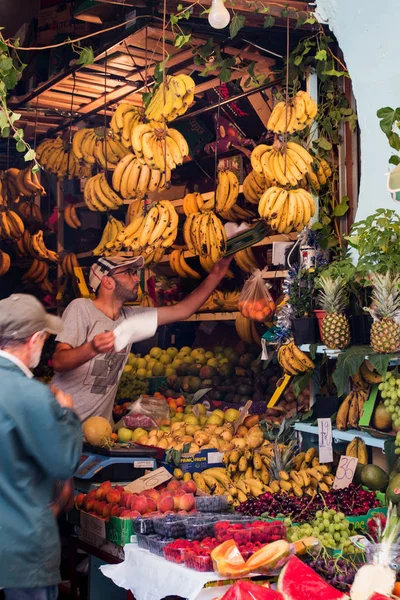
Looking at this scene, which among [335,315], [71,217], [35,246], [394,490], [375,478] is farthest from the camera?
[71,217]

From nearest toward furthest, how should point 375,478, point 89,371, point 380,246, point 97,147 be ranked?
point 380,246, point 375,478, point 89,371, point 97,147

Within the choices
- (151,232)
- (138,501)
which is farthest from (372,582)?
(151,232)

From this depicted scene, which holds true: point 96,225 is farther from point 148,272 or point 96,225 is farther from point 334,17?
point 334,17

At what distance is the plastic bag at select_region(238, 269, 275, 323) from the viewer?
5.51 m

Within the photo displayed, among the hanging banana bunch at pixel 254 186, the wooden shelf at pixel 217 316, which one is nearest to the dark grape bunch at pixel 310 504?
the hanging banana bunch at pixel 254 186

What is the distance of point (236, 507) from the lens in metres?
4.00

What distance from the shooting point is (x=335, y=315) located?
407cm

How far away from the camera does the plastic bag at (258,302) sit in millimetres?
5512

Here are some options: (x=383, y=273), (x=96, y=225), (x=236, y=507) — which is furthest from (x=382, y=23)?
(x=96, y=225)

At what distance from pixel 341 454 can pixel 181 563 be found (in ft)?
4.64

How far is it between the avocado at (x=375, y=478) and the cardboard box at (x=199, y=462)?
1.02 metres

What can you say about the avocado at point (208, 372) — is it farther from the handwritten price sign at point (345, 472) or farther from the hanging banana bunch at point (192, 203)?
the handwritten price sign at point (345, 472)

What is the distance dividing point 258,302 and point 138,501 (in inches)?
80.7

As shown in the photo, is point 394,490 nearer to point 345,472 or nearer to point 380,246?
point 345,472
